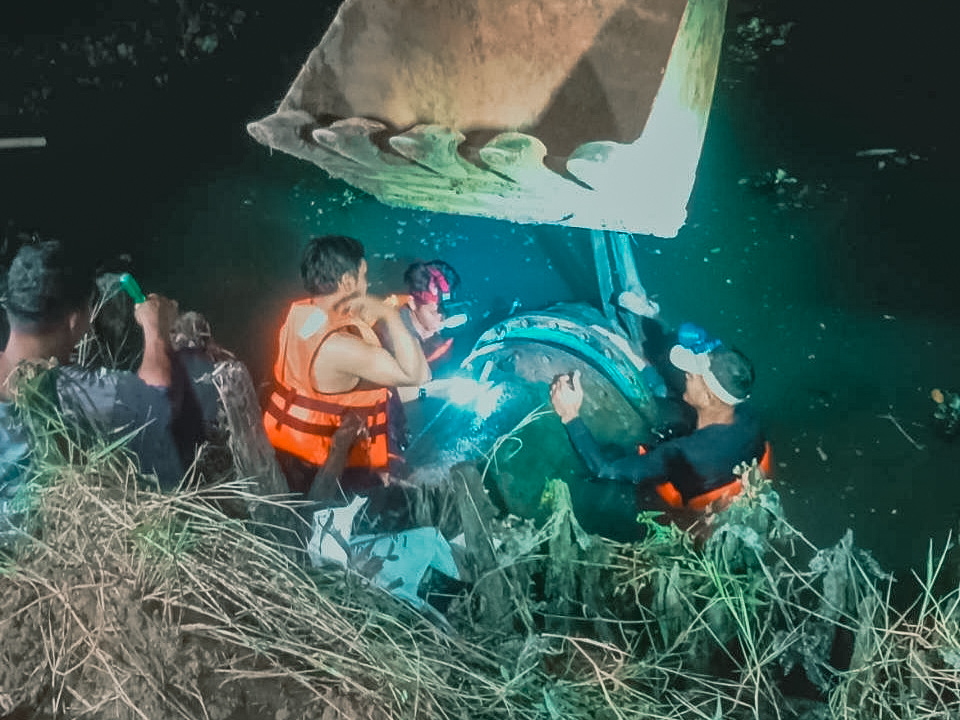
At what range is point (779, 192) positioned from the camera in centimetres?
186

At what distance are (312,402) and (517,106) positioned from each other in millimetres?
998

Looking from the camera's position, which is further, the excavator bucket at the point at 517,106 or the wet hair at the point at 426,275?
the wet hair at the point at 426,275

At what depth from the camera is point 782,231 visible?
6.14 feet

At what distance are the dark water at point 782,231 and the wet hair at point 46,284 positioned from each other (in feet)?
0.89

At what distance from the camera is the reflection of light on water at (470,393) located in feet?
6.84

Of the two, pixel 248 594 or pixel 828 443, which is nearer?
pixel 828 443

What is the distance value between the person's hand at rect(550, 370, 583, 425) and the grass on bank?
0.21 m

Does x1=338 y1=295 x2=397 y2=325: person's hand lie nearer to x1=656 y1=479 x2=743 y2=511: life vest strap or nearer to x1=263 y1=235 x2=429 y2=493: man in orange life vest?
x1=263 y1=235 x2=429 y2=493: man in orange life vest

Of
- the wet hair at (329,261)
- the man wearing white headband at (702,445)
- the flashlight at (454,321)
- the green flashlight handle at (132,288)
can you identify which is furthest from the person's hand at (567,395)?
the green flashlight handle at (132,288)

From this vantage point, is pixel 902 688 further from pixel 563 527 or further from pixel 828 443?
pixel 563 527

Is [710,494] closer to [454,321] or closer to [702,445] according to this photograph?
[702,445]

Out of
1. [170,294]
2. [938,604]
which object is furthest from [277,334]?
[938,604]

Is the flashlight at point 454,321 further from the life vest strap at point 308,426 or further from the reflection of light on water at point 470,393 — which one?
the life vest strap at point 308,426

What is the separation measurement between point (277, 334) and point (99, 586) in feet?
2.83
